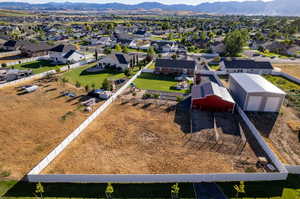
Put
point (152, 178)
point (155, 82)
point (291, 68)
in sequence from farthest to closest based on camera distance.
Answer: point (291, 68) → point (155, 82) → point (152, 178)

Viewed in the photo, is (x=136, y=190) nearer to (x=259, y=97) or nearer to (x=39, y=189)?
(x=39, y=189)

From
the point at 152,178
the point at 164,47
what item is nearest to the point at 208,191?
the point at 152,178

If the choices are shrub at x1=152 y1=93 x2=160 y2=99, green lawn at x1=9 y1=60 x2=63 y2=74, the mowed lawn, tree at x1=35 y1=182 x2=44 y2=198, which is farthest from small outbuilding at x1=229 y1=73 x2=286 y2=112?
green lawn at x1=9 y1=60 x2=63 y2=74

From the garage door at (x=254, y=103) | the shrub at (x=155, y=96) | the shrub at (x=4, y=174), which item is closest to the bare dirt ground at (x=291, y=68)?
the garage door at (x=254, y=103)

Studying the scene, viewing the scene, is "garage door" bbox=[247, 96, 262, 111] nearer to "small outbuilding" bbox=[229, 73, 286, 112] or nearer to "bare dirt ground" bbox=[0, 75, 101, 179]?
"small outbuilding" bbox=[229, 73, 286, 112]

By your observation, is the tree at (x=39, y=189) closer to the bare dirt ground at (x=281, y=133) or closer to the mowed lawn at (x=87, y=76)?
the bare dirt ground at (x=281, y=133)

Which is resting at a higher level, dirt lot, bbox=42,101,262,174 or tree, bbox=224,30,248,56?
tree, bbox=224,30,248,56
